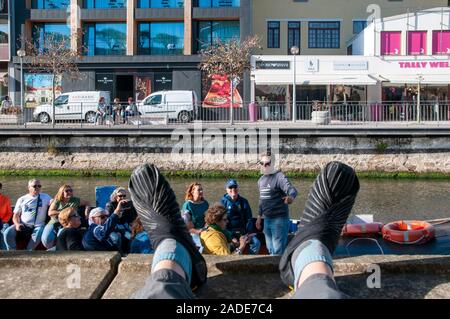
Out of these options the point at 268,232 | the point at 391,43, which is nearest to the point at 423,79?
the point at 391,43

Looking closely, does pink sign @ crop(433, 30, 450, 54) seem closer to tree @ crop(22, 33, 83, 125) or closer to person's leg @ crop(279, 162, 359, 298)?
tree @ crop(22, 33, 83, 125)

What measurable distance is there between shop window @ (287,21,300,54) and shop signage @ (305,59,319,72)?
4.21 metres

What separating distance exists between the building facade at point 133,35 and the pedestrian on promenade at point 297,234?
104 feet

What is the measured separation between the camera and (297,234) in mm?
3441

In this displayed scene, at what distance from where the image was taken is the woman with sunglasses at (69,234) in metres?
6.25

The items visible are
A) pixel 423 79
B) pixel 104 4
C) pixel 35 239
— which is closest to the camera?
pixel 35 239

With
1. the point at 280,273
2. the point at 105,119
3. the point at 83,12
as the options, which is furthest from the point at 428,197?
the point at 83,12

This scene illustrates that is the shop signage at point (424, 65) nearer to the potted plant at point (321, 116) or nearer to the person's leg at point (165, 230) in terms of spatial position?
the potted plant at point (321, 116)

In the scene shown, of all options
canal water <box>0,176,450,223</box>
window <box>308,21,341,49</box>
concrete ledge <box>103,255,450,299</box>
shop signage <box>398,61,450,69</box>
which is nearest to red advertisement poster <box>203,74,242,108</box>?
window <box>308,21,341,49</box>

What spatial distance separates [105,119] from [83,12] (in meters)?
12.8

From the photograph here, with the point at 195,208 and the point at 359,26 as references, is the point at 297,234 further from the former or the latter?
the point at 359,26

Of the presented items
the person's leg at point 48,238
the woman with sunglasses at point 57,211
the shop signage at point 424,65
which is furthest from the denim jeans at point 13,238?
the shop signage at point 424,65

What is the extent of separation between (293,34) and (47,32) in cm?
1637

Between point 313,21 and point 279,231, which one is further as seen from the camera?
point 313,21
